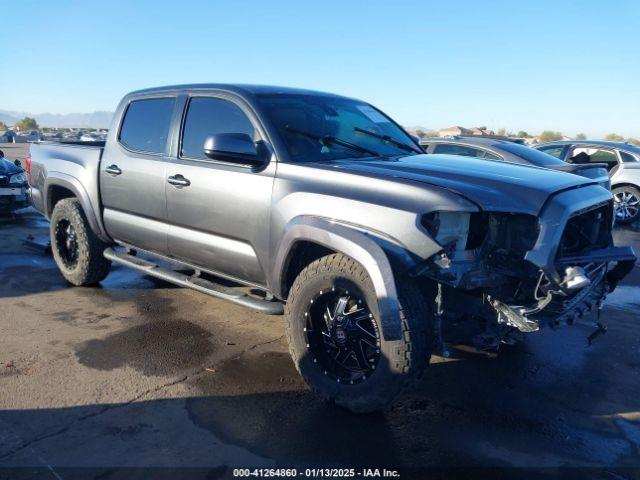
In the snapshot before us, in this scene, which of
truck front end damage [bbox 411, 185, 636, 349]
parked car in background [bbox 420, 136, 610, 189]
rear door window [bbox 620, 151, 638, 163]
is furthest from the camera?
rear door window [bbox 620, 151, 638, 163]

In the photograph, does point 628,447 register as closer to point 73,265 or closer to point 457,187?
point 457,187

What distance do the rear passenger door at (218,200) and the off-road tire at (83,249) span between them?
1360 mm

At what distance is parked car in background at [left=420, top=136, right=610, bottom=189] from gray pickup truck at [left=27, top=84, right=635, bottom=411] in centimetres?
318

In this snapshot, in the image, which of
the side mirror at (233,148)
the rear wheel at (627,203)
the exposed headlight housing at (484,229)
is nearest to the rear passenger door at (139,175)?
the side mirror at (233,148)

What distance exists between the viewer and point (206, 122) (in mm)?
4289

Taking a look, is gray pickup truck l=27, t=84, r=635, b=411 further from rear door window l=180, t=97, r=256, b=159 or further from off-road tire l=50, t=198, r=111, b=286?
off-road tire l=50, t=198, r=111, b=286

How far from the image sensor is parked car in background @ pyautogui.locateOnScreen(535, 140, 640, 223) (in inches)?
418

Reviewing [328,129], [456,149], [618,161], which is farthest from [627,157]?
[328,129]

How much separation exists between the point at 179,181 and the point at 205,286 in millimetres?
832

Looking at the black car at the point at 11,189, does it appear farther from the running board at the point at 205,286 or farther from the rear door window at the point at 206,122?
the rear door window at the point at 206,122

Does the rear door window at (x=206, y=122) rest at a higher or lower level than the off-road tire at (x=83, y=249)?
higher

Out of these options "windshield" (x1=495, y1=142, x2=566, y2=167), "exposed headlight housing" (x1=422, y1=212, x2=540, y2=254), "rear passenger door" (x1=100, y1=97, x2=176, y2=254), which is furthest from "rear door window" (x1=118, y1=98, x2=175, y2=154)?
"windshield" (x1=495, y1=142, x2=566, y2=167)

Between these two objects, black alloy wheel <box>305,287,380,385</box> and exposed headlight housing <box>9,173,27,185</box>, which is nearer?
black alloy wheel <box>305,287,380,385</box>

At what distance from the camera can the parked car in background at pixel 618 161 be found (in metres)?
10.6
